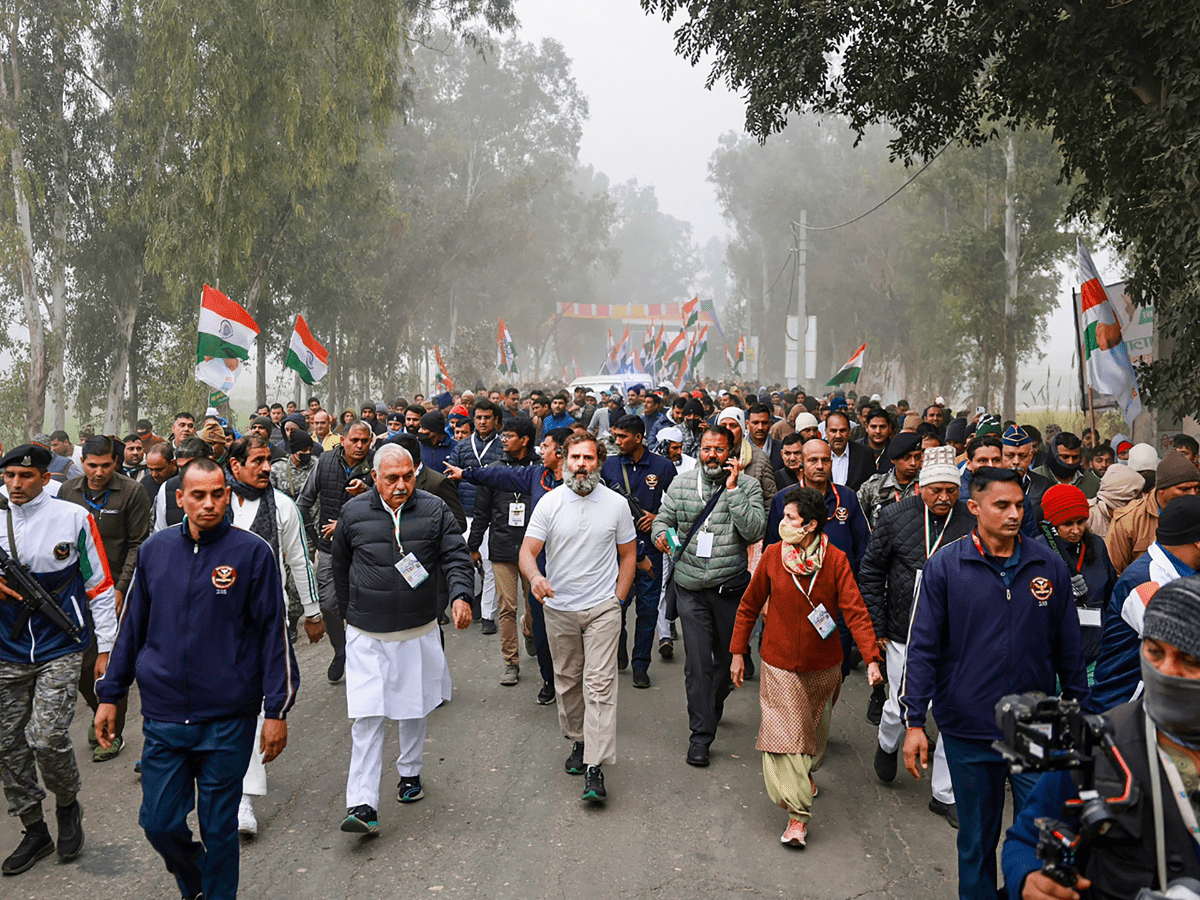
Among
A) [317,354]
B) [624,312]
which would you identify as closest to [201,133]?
[317,354]

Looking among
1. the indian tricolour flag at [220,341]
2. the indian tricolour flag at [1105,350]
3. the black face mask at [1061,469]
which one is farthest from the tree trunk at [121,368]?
the black face mask at [1061,469]

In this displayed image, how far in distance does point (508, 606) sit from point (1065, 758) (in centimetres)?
624

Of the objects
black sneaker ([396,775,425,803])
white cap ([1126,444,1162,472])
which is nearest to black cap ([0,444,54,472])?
black sneaker ([396,775,425,803])

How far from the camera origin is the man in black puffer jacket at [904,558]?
554 cm

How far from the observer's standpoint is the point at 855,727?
275 inches

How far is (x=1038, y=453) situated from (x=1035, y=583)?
7005 millimetres

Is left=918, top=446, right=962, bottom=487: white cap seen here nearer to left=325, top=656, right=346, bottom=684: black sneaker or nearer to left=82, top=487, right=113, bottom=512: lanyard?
left=325, top=656, right=346, bottom=684: black sneaker

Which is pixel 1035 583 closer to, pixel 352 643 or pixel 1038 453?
pixel 352 643

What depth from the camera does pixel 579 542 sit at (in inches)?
231

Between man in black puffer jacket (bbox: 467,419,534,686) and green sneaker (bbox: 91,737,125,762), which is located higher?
man in black puffer jacket (bbox: 467,419,534,686)

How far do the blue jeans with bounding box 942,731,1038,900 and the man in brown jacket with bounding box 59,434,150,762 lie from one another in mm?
5232

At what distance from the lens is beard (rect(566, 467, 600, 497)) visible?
582cm

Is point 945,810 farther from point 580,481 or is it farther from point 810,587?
point 580,481

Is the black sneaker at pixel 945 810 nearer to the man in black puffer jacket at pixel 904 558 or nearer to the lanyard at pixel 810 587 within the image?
the man in black puffer jacket at pixel 904 558
